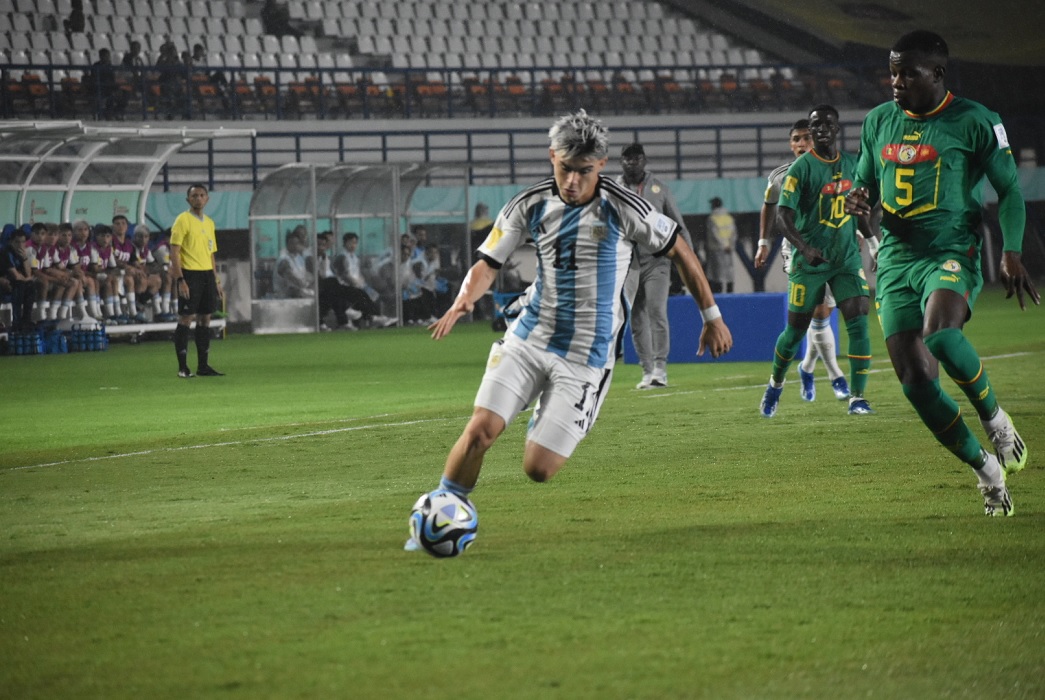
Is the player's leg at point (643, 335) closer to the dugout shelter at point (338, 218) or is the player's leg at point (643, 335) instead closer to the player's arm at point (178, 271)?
the player's arm at point (178, 271)

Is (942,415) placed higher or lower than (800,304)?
higher

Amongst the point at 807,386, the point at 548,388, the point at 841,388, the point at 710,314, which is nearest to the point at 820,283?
the point at 841,388

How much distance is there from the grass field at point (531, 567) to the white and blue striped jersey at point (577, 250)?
2.83 feet

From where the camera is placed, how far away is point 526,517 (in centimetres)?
700

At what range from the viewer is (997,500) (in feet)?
22.1

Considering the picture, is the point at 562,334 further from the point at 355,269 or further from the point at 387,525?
the point at 355,269

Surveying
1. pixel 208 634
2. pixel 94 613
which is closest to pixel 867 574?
pixel 208 634

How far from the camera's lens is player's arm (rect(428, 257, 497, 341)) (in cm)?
599

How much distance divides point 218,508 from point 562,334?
86.0 inches

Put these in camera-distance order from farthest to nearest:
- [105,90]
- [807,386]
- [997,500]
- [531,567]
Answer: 1. [105,90]
2. [807,386]
3. [997,500]
4. [531,567]

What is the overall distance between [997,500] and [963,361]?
63 centimetres

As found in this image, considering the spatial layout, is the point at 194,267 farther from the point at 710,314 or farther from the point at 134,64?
A: the point at 134,64

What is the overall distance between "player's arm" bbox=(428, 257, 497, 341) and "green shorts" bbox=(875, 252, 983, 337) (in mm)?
1870

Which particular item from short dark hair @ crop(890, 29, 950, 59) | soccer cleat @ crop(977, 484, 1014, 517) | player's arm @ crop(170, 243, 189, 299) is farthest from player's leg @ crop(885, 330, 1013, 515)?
player's arm @ crop(170, 243, 189, 299)
